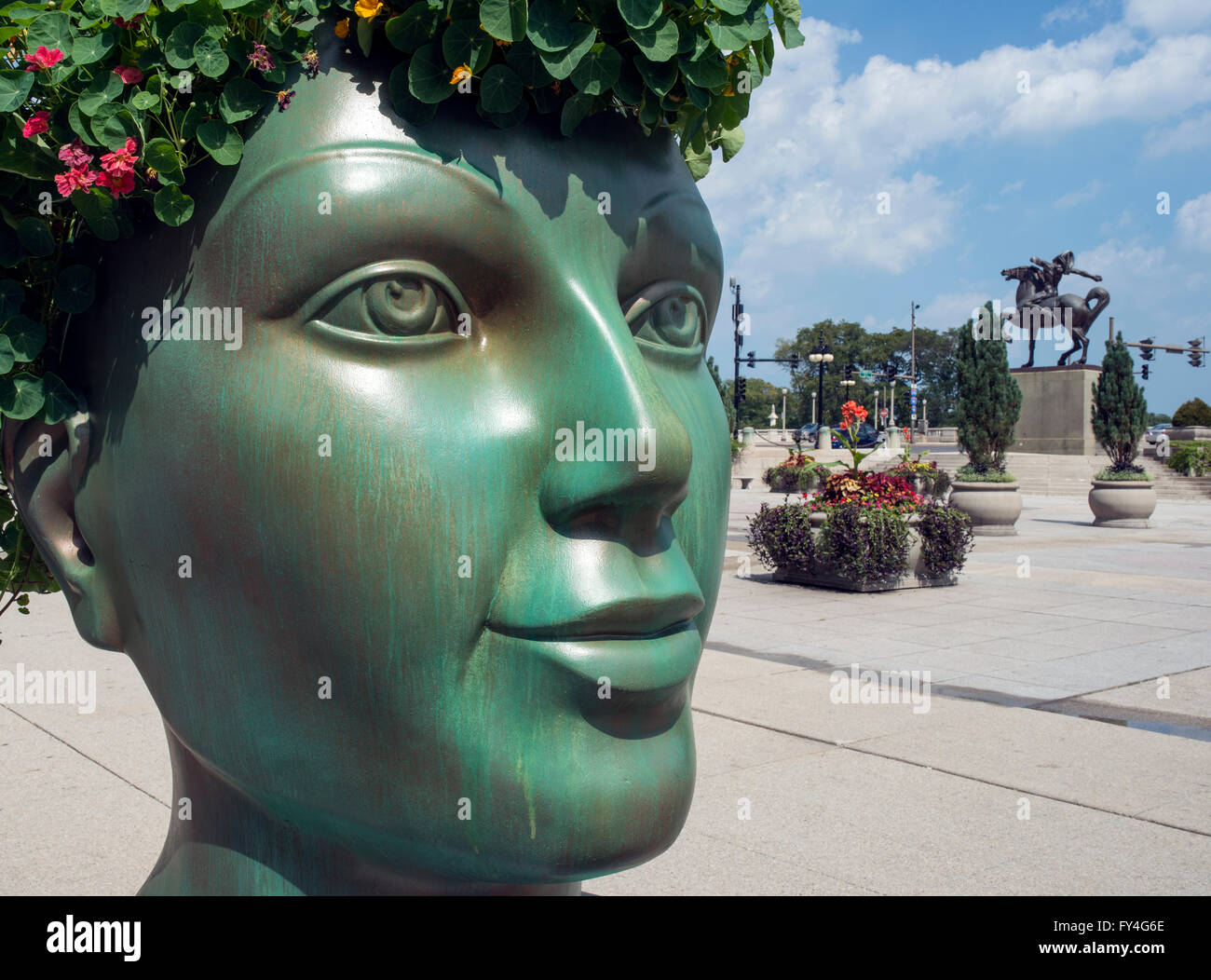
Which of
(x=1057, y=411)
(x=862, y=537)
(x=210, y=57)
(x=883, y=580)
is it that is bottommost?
(x=883, y=580)

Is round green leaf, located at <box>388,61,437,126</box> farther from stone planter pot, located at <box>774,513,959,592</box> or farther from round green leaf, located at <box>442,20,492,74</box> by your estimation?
stone planter pot, located at <box>774,513,959,592</box>

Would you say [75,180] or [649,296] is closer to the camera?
[75,180]

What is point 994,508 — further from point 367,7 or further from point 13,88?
point 13,88

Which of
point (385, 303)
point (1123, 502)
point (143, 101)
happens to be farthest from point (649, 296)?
point (1123, 502)

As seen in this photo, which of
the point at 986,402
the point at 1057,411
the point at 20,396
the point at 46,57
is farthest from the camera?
the point at 1057,411

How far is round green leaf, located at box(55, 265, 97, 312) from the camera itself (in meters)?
1.58

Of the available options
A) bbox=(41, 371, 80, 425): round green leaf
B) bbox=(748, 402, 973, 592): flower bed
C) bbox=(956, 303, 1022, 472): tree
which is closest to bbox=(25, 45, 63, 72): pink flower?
bbox=(41, 371, 80, 425): round green leaf

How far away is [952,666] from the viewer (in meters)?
7.64

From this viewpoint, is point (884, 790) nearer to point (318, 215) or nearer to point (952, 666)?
point (952, 666)

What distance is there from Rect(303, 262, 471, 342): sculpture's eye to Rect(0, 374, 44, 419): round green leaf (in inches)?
17.2

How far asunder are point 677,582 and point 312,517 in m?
0.51

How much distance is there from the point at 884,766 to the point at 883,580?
673cm

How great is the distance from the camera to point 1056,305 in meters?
40.1
